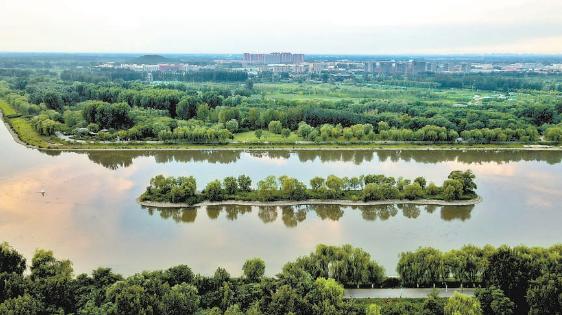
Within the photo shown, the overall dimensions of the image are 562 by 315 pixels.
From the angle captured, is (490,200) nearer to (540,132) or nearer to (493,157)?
(493,157)

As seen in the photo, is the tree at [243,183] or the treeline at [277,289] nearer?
the treeline at [277,289]

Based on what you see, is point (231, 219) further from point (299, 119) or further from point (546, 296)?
point (299, 119)

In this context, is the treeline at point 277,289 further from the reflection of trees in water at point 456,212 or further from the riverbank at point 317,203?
the riverbank at point 317,203

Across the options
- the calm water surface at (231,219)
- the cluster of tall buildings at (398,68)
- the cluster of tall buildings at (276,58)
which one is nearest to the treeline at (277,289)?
the calm water surface at (231,219)

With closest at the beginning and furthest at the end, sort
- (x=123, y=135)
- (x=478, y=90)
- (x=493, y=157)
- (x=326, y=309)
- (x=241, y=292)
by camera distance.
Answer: (x=326, y=309), (x=241, y=292), (x=493, y=157), (x=123, y=135), (x=478, y=90)

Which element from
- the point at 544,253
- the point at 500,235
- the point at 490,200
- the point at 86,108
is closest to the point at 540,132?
the point at 490,200

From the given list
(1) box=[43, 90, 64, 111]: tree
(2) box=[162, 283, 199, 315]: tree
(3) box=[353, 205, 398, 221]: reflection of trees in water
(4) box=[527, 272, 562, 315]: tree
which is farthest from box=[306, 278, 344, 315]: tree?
(1) box=[43, 90, 64, 111]: tree
